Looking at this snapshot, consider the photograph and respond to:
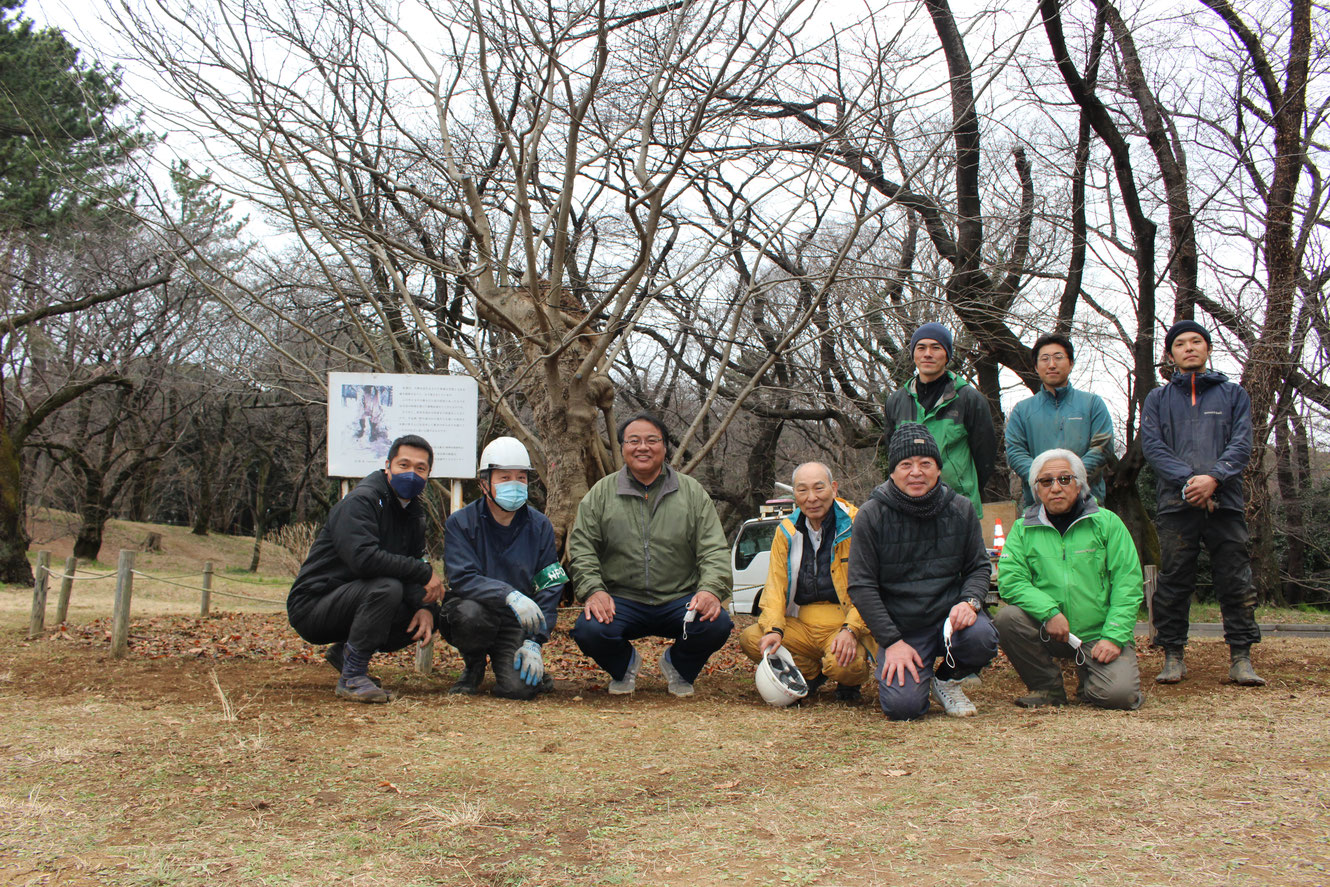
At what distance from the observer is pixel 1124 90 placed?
11.1 metres

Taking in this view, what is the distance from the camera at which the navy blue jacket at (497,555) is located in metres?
4.52

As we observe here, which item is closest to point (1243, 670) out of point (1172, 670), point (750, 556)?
point (1172, 670)

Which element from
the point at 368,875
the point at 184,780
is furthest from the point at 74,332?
the point at 368,875

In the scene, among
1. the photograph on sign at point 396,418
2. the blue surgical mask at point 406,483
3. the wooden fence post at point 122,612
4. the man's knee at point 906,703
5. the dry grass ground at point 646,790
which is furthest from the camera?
the photograph on sign at point 396,418

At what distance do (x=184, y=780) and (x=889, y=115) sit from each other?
228 inches

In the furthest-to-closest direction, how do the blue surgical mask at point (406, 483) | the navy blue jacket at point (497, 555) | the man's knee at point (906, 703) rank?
the navy blue jacket at point (497, 555) < the blue surgical mask at point (406, 483) < the man's knee at point (906, 703)

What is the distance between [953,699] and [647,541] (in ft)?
5.49

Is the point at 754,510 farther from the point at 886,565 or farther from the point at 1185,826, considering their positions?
the point at 1185,826

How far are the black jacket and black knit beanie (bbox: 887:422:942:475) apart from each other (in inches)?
91.9

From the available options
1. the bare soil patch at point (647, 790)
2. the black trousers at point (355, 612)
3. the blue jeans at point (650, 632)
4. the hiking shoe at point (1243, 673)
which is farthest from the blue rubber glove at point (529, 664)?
the hiking shoe at point (1243, 673)

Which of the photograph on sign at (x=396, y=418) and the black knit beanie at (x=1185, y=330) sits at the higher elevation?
the black knit beanie at (x=1185, y=330)

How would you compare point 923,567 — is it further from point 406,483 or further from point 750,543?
point 750,543

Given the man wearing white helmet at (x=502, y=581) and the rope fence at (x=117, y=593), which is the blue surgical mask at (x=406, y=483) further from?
the rope fence at (x=117, y=593)

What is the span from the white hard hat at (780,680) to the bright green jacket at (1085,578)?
→ 101 centimetres
